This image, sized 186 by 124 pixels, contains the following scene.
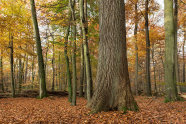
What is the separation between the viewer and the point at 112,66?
3656 millimetres

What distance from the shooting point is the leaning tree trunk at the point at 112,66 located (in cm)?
357

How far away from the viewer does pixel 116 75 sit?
3.62 m

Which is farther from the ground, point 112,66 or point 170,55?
point 170,55

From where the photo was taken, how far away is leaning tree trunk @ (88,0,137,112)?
11.7 feet

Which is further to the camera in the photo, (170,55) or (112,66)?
(170,55)

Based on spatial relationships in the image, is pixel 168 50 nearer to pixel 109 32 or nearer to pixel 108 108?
pixel 109 32

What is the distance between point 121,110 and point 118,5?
3.23 m

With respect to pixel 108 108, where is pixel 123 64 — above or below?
above

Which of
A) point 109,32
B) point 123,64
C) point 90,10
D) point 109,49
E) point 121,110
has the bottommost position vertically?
point 121,110

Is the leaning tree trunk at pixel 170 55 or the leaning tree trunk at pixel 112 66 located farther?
the leaning tree trunk at pixel 170 55

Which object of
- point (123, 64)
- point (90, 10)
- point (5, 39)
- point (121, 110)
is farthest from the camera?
point (90, 10)

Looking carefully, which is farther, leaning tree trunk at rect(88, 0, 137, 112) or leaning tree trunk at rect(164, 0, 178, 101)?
leaning tree trunk at rect(164, 0, 178, 101)

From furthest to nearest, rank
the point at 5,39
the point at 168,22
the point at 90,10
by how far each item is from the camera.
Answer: the point at 90,10 → the point at 5,39 → the point at 168,22

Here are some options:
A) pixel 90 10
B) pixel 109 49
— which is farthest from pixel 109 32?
pixel 90 10
